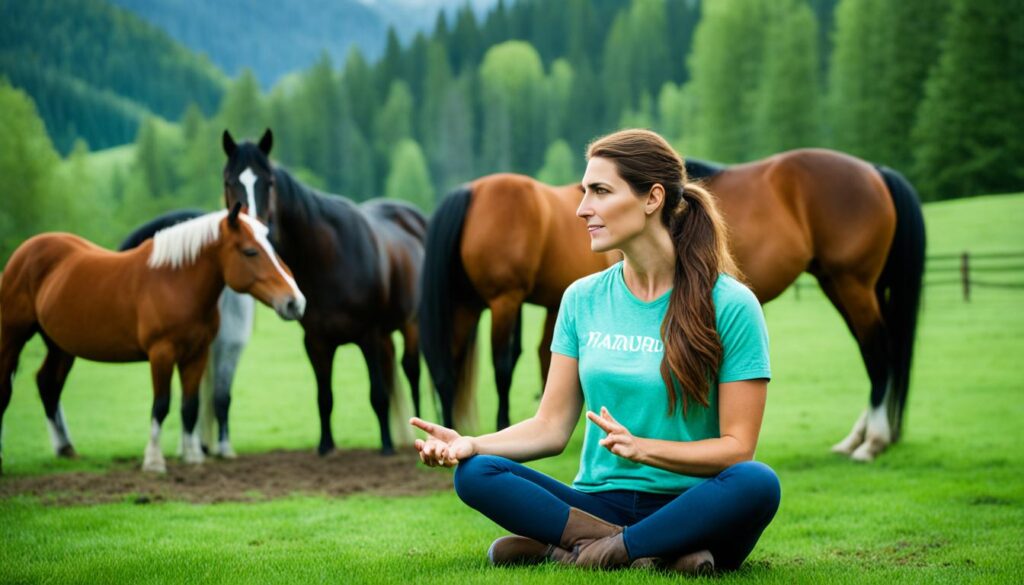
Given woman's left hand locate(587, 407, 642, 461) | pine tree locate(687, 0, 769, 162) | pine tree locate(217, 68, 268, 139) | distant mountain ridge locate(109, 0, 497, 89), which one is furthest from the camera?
distant mountain ridge locate(109, 0, 497, 89)

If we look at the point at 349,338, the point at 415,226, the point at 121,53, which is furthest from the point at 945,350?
the point at 121,53

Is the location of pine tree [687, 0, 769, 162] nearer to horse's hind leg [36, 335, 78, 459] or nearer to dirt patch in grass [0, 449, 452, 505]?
dirt patch in grass [0, 449, 452, 505]

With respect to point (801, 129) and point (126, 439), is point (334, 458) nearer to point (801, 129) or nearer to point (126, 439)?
point (126, 439)

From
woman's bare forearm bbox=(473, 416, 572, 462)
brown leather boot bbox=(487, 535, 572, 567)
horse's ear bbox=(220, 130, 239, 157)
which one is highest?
horse's ear bbox=(220, 130, 239, 157)

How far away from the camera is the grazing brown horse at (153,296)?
7.48 meters

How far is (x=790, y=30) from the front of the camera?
4612cm

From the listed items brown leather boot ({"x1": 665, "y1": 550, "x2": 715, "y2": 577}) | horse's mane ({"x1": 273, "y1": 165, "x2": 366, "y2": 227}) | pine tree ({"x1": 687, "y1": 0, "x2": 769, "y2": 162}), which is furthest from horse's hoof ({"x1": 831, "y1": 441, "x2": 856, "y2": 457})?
pine tree ({"x1": 687, "y1": 0, "x2": 769, "y2": 162})

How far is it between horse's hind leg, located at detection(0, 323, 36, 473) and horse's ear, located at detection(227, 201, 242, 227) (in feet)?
6.78

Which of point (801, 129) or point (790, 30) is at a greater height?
point (790, 30)

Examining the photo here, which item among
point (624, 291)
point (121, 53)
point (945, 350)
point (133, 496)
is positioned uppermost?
point (121, 53)

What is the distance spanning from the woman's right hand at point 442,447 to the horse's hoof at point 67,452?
645 centimetres

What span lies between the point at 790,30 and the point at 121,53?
111ft

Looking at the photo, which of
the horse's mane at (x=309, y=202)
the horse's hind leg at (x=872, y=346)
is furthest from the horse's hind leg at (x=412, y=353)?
the horse's hind leg at (x=872, y=346)

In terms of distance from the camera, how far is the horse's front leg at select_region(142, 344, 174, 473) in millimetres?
7445
